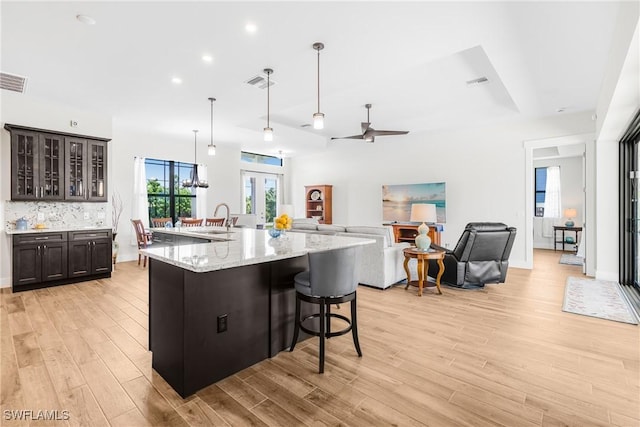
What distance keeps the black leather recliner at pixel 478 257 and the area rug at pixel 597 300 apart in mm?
901

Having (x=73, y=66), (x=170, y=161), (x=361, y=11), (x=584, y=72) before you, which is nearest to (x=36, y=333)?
(x=73, y=66)

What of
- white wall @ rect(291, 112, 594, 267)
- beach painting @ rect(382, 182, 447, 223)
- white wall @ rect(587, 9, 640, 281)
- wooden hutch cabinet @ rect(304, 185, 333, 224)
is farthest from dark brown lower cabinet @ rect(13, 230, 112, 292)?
white wall @ rect(587, 9, 640, 281)

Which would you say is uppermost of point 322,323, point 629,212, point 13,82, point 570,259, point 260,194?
point 13,82

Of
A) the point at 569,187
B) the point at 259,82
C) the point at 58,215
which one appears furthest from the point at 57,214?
the point at 569,187

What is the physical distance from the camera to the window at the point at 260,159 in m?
9.70

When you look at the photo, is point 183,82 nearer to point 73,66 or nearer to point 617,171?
point 73,66

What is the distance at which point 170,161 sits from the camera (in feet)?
25.9

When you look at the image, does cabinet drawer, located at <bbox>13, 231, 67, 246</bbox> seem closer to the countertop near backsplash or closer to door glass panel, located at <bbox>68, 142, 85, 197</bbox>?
the countertop near backsplash

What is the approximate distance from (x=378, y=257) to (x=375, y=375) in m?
2.40

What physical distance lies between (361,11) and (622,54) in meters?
2.15

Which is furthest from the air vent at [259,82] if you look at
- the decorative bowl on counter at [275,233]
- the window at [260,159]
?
the window at [260,159]

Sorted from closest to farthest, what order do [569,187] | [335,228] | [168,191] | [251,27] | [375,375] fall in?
[375,375], [251,27], [335,228], [168,191], [569,187]

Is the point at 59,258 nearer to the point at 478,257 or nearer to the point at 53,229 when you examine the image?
the point at 53,229

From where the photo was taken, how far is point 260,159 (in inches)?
397
